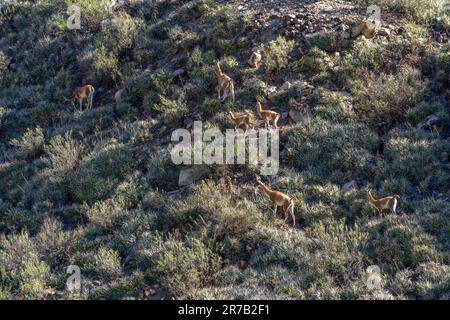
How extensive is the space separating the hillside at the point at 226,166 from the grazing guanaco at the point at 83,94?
0.19m

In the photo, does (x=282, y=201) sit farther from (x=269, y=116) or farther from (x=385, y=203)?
(x=269, y=116)

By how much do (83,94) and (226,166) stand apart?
4051 mm

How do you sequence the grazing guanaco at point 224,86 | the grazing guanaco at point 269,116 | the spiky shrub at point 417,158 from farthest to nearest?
the grazing guanaco at point 224,86 → the grazing guanaco at point 269,116 → the spiky shrub at point 417,158

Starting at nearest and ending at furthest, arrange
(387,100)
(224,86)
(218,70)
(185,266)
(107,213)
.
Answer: (185,266)
(107,213)
(387,100)
(224,86)
(218,70)

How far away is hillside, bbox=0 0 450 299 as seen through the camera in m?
8.32

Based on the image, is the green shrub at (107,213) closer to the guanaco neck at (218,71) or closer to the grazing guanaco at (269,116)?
the grazing guanaco at (269,116)

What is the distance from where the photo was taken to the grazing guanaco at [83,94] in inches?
504

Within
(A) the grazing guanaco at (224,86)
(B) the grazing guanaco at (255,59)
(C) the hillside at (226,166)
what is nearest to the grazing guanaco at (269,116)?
(C) the hillside at (226,166)

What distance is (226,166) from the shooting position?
33.9ft

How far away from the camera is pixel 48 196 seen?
10.7 m

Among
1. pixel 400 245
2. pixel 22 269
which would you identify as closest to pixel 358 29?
pixel 400 245

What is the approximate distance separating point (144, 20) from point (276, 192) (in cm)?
745

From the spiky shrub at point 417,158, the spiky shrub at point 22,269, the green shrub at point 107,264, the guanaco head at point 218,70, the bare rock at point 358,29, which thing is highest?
the bare rock at point 358,29

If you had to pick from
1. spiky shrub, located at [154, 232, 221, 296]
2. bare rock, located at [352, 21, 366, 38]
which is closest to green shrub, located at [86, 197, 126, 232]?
spiky shrub, located at [154, 232, 221, 296]
